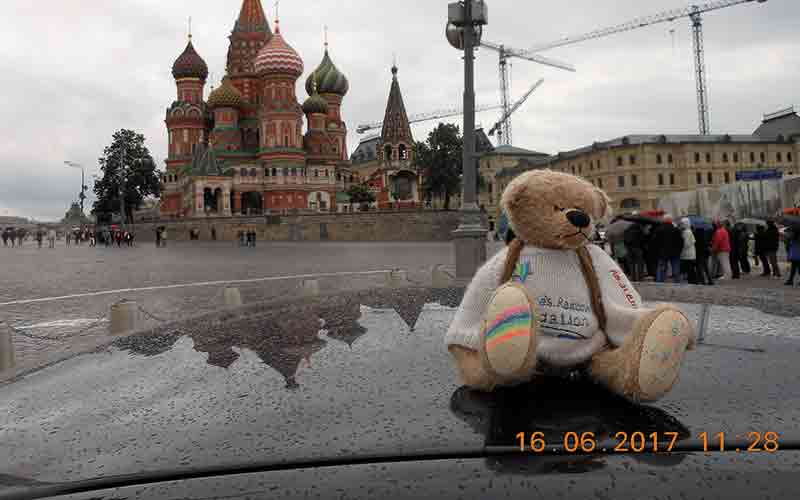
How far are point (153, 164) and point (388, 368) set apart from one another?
67.9 meters

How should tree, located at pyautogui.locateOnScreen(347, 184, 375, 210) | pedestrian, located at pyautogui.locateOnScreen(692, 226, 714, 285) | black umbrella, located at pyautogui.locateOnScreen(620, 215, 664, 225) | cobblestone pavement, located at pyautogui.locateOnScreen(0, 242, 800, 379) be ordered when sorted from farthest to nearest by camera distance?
1. tree, located at pyautogui.locateOnScreen(347, 184, 375, 210)
2. pedestrian, located at pyautogui.locateOnScreen(692, 226, 714, 285)
3. black umbrella, located at pyautogui.locateOnScreen(620, 215, 664, 225)
4. cobblestone pavement, located at pyautogui.locateOnScreen(0, 242, 800, 379)

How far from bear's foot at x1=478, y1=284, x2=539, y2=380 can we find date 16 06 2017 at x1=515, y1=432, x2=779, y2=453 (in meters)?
0.24

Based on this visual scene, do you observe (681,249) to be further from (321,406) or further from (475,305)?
(321,406)

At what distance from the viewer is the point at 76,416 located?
2172 mm

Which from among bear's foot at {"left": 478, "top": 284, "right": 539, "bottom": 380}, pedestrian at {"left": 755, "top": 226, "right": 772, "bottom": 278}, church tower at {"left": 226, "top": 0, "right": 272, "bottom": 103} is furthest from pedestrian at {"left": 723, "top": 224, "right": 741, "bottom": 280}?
church tower at {"left": 226, "top": 0, "right": 272, "bottom": 103}

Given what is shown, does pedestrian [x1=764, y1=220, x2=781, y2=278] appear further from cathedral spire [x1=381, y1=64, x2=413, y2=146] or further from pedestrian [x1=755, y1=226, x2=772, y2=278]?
cathedral spire [x1=381, y1=64, x2=413, y2=146]

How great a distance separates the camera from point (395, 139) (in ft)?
197

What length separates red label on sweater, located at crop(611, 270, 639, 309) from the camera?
2.07 m

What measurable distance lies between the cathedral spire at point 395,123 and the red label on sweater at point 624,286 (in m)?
59.1

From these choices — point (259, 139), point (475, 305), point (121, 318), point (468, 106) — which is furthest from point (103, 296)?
point (259, 139)

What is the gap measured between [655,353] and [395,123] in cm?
6087

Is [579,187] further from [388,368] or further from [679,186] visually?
[679,186]

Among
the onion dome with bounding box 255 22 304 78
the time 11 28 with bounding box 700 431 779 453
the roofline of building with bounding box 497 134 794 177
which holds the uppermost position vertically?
the onion dome with bounding box 255 22 304 78

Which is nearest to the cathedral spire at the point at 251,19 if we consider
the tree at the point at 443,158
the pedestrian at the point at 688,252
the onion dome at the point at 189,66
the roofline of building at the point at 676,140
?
the onion dome at the point at 189,66
